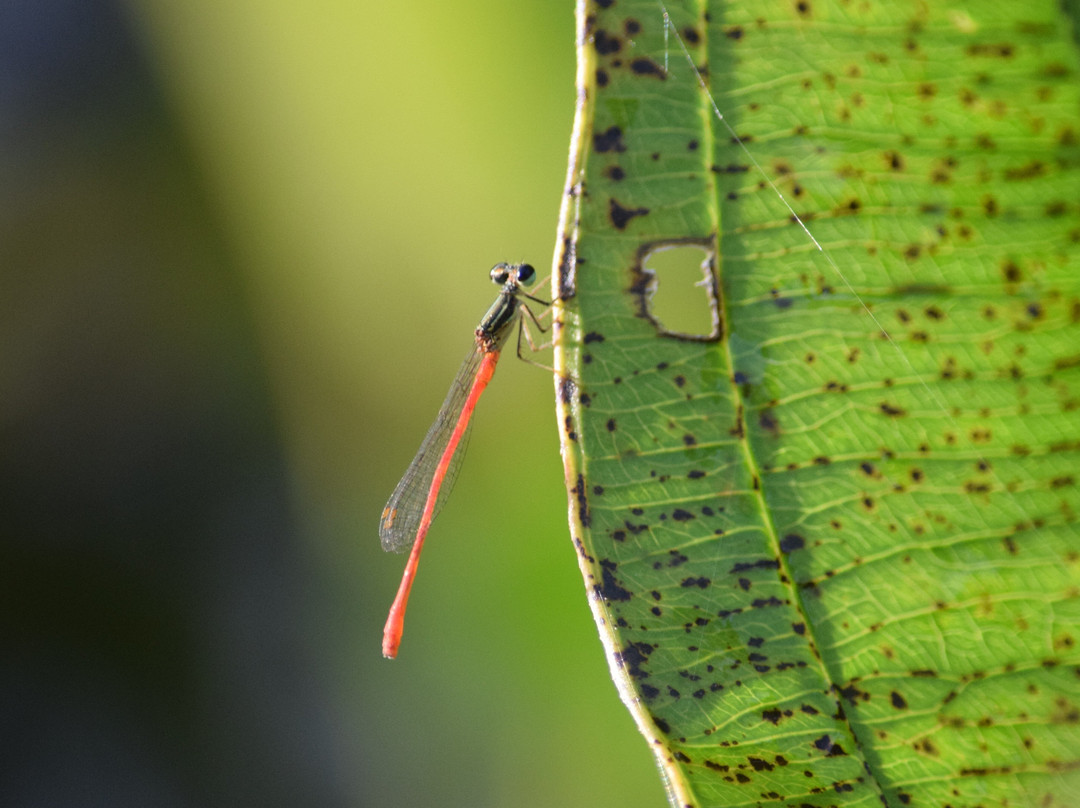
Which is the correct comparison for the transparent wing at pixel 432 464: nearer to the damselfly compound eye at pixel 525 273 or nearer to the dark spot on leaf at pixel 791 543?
the damselfly compound eye at pixel 525 273

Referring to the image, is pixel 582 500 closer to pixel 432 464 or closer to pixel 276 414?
pixel 432 464

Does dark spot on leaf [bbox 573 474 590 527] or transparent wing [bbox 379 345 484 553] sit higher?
transparent wing [bbox 379 345 484 553]

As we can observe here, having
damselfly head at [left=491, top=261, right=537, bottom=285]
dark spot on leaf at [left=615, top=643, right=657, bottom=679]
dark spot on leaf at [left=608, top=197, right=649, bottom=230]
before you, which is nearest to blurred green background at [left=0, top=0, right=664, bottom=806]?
damselfly head at [left=491, top=261, right=537, bottom=285]

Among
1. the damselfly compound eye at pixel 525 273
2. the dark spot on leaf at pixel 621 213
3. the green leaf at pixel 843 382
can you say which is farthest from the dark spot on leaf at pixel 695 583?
the damselfly compound eye at pixel 525 273

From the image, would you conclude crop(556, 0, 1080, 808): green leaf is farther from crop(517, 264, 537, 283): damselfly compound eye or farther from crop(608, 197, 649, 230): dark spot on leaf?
crop(517, 264, 537, 283): damselfly compound eye

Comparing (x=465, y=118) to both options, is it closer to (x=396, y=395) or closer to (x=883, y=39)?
(x=396, y=395)

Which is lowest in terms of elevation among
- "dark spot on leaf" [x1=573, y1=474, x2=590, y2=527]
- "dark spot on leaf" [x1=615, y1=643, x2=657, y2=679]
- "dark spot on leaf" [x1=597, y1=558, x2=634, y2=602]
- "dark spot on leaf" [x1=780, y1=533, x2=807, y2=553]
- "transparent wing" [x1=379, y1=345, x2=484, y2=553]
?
"dark spot on leaf" [x1=615, y1=643, x2=657, y2=679]

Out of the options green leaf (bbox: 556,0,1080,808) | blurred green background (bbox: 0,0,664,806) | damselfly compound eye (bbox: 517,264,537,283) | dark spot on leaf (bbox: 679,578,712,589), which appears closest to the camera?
green leaf (bbox: 556,0,1080,808)

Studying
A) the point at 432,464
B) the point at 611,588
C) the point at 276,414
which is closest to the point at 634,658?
the point at 611,588
